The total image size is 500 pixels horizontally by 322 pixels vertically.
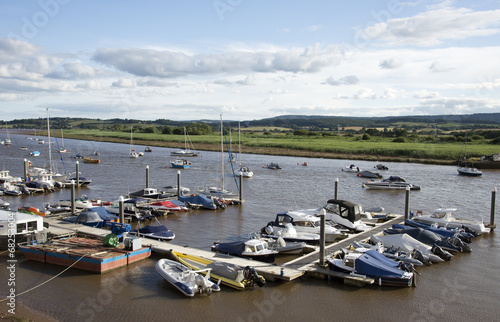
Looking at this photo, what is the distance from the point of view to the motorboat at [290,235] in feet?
76.3

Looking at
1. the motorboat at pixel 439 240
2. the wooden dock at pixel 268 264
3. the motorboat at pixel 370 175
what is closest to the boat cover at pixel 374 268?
the wooden dock at pixel 268 264

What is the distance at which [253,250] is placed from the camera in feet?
65.6

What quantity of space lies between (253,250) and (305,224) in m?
5.96

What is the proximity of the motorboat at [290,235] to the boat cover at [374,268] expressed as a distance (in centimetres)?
518

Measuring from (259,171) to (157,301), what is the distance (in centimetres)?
5101

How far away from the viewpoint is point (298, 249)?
21703 millimetres

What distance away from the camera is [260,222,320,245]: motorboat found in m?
23.2

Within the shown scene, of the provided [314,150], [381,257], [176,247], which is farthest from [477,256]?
[314,150]

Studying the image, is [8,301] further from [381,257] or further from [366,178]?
[366,178]

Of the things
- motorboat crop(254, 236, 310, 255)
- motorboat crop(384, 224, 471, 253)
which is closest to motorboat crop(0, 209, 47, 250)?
motorboat crop(254, 236, 310, 255)

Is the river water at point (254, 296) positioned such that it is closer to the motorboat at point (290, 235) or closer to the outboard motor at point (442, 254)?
the outboard motor at point (442, 254)

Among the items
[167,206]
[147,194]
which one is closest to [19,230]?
[167,206]

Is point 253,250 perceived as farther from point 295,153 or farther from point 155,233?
point 295,153

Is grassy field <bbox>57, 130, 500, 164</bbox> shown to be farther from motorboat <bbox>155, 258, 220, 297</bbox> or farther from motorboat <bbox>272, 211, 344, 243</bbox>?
motorboat <bbox>155, 258, 220, 297</bbox>
